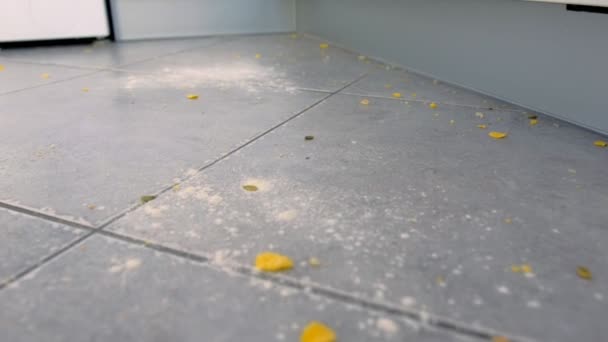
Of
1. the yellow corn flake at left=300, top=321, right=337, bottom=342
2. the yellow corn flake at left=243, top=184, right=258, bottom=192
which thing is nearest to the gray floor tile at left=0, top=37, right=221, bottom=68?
the yellow corn flake at left=243, top=184, right=258, bottom=192

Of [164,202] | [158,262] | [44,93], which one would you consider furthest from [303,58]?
[158,262]

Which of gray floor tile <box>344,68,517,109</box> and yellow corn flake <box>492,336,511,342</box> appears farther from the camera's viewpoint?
gray floor tile <box>344,68,517,109</box>

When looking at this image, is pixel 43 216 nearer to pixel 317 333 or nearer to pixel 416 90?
pixel 317 333

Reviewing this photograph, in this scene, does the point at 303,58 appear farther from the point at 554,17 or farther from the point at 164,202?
the point at 164,202

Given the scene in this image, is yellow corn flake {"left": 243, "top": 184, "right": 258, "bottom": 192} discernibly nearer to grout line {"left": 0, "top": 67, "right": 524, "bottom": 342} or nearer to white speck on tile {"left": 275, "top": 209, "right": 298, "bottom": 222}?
white speck on tile {"left": 275, "top": 209, "right": 298, "bottom": 222}

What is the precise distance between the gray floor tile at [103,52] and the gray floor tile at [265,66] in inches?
11.0

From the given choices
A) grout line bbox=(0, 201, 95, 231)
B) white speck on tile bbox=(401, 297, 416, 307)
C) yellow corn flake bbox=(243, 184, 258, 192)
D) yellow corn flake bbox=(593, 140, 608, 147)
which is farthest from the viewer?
yellow corn flake bbox=(593, 140, 608, 147)

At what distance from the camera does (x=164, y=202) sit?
1924 millimetres

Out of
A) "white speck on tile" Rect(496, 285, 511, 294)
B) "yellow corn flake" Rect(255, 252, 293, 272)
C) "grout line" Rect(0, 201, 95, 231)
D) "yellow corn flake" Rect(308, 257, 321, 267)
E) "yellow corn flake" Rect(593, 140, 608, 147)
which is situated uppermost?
"grout line" Rect(0, 201, 95, 231)

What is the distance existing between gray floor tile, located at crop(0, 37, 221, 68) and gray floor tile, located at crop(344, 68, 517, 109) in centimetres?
222

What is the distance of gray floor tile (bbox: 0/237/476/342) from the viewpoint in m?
1.25

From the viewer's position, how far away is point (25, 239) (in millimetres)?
A: 1677

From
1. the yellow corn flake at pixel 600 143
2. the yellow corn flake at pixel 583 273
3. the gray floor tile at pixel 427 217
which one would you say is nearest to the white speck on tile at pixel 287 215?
the gray floor tile at pixel 427 217

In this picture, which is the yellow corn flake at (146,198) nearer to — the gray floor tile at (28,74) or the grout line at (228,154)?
the grout line at (228,154)
